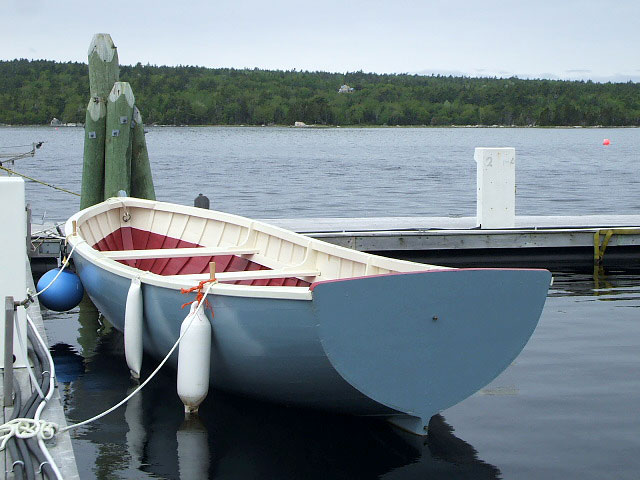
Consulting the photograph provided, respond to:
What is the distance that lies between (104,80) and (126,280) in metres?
5.59

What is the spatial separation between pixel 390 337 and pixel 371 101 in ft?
422

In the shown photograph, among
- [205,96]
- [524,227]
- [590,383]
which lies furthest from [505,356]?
[205,96]

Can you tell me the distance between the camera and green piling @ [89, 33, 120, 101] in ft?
41.0

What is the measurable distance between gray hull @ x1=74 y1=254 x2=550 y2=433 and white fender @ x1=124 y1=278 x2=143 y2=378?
1136 millimetres

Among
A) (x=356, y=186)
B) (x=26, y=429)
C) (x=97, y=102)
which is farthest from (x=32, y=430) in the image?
(x=356, y=186)

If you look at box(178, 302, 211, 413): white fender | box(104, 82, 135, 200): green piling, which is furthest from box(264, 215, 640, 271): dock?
box(178, 302, 211, 413): white fender

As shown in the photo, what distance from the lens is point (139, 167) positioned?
12.9m

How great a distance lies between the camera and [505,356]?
20.3 feet

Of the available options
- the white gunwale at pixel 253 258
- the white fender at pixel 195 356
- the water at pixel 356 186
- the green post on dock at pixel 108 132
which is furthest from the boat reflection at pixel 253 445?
the water at pixel 356 186

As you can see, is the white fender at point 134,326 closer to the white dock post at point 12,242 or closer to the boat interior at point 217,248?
the boat interior at point 217,248

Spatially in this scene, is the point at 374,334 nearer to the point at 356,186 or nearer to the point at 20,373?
the point at 20,373

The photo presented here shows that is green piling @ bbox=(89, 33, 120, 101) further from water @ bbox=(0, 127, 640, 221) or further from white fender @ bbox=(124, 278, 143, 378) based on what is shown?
white fender @ bbox=(124, 278, 143, 378)

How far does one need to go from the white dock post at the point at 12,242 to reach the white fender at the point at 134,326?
66.4 inches

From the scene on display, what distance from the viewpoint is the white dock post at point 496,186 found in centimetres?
1266
